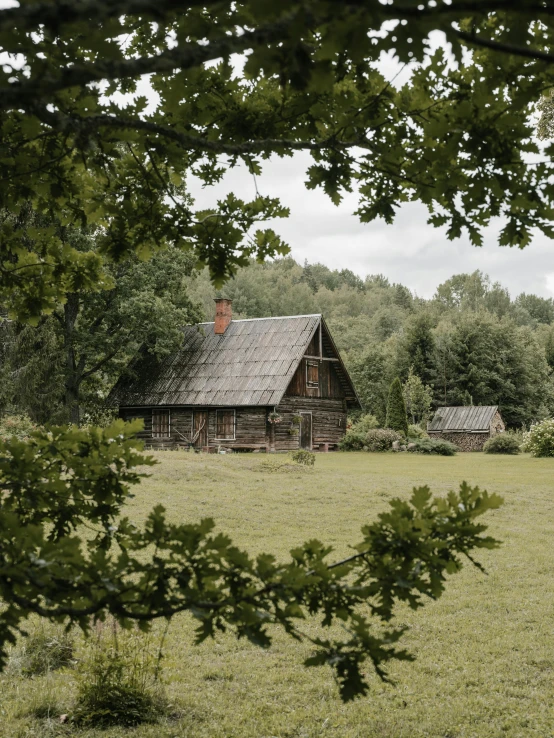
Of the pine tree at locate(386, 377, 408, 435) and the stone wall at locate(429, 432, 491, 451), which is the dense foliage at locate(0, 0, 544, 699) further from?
the stone wall at locate(429, 432, 491, 451)

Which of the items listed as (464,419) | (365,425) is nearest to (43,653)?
(365,425)

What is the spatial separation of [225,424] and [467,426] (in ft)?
57.2

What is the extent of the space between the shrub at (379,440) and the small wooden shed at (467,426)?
906 cm

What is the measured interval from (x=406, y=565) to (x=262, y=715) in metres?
3.43

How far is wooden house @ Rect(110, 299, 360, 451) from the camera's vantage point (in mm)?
30234

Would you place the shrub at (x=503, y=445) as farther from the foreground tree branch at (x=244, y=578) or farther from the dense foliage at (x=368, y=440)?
the foreground tree branch at (x=244, y=578)

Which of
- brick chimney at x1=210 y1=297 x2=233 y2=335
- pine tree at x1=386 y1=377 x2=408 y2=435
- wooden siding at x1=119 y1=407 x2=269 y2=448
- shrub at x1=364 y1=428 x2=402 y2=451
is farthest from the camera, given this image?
pine tree at x1=386 y1=377 x2=408 y2=435

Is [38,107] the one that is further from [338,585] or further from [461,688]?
[461,688]

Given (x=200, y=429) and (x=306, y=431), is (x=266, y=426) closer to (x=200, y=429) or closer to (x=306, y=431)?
(x=306, y=431)

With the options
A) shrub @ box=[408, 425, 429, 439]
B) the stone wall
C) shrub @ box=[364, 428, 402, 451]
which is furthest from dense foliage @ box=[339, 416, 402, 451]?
A: the stone wall

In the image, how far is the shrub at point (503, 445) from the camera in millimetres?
34094

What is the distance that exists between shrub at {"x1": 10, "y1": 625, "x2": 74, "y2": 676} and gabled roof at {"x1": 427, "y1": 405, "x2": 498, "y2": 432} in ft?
123

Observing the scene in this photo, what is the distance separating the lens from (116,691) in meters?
5.20

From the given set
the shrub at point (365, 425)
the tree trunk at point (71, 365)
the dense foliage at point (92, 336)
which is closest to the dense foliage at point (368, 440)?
the shrub at point (365, 425)
